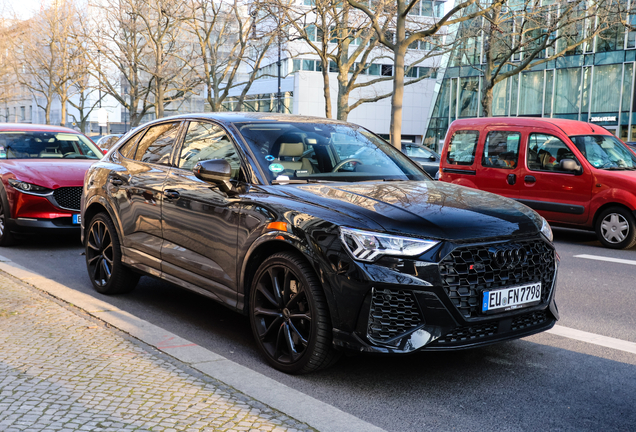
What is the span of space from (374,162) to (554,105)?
3821 cm

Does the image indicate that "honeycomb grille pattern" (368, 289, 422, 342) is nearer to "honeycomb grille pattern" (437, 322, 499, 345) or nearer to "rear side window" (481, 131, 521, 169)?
"honeycomb grille pattern" (437, 322, 499, 345)

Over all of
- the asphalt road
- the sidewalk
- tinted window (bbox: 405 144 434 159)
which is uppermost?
tinted window (bbox: 405 144 434 159)

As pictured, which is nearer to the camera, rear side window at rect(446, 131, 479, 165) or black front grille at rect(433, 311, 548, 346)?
black front grille at rect(433, 311, 548, 346)

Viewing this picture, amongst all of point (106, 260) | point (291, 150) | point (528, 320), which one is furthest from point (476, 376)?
point (106, 260)

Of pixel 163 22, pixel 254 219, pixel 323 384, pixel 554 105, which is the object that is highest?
pixel 163 22

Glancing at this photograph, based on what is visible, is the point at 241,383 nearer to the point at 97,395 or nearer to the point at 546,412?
the point at 97,395

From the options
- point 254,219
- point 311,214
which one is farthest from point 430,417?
point 254,219

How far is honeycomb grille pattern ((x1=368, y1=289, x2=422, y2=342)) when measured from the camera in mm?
3781

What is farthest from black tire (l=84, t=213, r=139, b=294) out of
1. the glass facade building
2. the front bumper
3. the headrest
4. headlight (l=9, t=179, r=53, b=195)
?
the glass facade building

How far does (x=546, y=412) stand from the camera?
3.76m

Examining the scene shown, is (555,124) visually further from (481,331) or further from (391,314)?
(391,314)

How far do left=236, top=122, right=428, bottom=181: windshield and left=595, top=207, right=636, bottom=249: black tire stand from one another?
19.4ft

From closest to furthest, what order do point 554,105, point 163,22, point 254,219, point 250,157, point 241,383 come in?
1. point 241,383
2. point 254,219
3. point 250,157
4. point 163,22
5. point 554,105

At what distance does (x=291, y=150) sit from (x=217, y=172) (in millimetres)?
623
